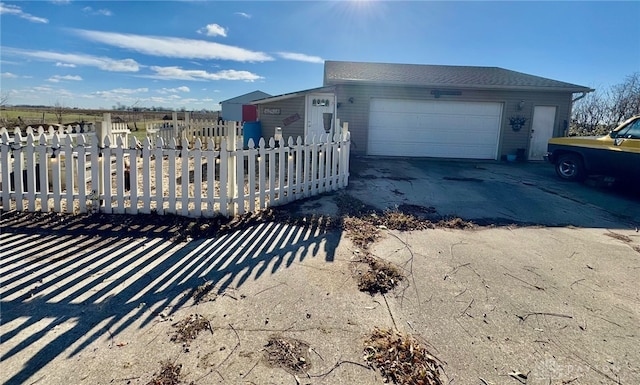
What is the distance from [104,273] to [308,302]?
6.33 feet

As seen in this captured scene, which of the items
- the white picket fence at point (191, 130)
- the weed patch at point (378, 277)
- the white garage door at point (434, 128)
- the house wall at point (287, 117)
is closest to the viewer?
the weed patch at point (378, 277)

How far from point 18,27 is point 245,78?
26.0 metres

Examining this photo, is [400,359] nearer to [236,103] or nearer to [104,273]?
[104,273]

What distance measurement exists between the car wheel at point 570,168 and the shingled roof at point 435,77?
4.13 m

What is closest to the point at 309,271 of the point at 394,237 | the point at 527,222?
the point at 394,237

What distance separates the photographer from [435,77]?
13.7 m

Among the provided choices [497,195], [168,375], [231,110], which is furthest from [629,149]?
[231,110]

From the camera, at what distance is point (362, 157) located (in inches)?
505

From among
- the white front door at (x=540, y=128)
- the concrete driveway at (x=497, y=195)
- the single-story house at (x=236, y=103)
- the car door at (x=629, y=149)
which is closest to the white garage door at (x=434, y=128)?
the white front door at (x=540, y=128)

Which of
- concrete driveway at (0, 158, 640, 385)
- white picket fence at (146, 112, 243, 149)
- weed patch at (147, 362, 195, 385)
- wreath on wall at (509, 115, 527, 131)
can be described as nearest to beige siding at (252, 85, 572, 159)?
wreath on wall at (509, 115, 527, 131)

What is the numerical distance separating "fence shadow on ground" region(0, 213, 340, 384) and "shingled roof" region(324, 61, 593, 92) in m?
9.31

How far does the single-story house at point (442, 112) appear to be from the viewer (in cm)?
1267

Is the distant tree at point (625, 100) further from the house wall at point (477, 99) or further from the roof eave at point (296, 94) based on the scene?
the roof eave at point (296, 94)

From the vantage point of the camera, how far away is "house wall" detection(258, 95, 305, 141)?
13617mm
